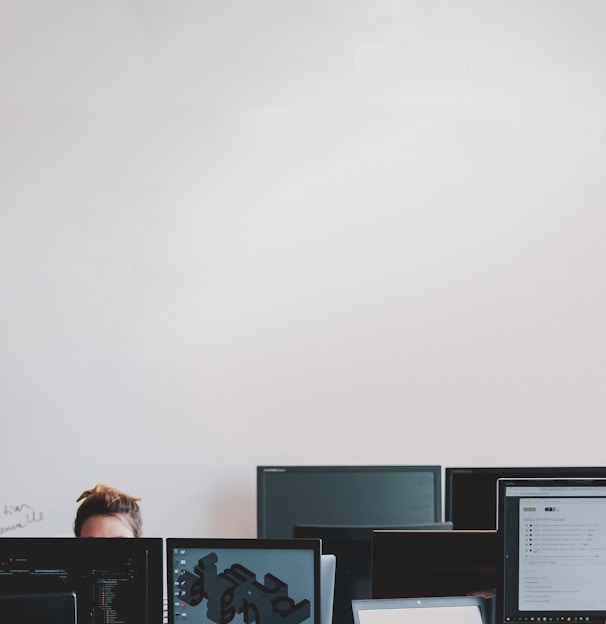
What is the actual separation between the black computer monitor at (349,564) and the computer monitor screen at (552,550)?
0.37 m

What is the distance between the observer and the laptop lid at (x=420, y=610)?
199 centimetres

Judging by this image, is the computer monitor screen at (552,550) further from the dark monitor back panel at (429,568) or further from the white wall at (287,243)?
the white wall at (287,243)

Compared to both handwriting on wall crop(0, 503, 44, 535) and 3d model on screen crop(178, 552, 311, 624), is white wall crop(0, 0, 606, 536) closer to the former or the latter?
handwriting on wall crop(0, 503, 44, 535)

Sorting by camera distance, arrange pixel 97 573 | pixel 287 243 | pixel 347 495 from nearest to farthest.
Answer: pixel 97 573 → pixel 347 495 → pixel 287 243

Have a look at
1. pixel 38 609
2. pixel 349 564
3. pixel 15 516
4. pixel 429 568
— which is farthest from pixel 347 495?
pixel 38 609

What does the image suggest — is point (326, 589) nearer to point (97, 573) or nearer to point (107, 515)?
point (97, 573)

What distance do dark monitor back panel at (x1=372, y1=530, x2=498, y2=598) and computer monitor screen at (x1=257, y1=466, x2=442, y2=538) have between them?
162cm

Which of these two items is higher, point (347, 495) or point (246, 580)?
point (246, 580)

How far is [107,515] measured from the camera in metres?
2.74

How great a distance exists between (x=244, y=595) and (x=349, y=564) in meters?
0.41

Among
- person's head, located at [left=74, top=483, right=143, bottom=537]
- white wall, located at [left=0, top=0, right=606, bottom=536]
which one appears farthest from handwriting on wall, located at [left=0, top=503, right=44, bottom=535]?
person's head, located at [left=74, top=483, right=143, bottom=537]

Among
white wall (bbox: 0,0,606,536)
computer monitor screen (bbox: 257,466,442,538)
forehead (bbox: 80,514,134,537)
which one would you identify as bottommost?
computer monitor screen (bbox: 257,466,442,538)

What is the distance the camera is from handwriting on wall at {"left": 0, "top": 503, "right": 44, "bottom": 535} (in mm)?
3828

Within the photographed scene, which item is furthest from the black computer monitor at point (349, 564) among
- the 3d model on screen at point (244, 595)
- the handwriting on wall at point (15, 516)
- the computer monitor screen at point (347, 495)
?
the handwriting on wall at point (15, 516)
